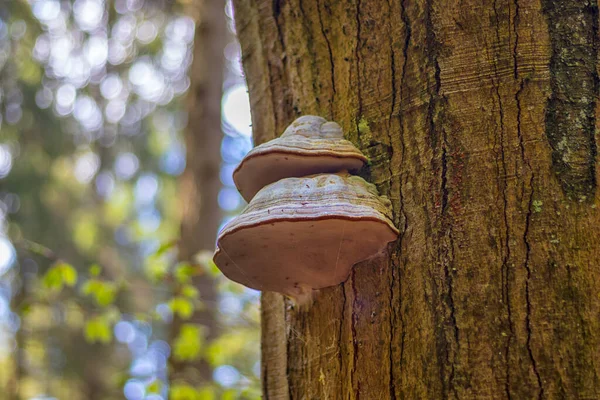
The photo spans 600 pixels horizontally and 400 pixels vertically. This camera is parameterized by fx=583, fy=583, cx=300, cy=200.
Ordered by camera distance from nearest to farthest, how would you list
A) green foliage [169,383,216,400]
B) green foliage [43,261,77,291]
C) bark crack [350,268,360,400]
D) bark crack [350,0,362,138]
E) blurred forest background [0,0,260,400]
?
bark crack [350,268,360,400] → bark crack [350,0,362,138] → green foliage [43,261,77,291] → green foliage [169,383,216,400] → blurred forest background [0,0,260,400]

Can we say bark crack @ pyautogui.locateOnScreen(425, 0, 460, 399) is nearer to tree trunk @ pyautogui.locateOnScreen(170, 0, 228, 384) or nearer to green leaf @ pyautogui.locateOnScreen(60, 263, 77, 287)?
green leaf @ pyautogui.locateOnScreen(60, 263, 77, 287)

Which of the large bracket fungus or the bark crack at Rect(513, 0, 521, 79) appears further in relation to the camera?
the bark crack at Rect(513, 0, 521, 79)

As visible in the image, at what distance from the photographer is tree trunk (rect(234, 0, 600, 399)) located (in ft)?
4.57

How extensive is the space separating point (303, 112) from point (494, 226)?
0.86 metres

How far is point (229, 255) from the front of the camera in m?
1.67

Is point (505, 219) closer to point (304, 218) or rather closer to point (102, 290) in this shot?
point (304, 218)

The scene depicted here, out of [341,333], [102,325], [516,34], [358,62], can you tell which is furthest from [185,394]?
[516,34]

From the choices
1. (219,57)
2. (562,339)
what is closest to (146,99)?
(219,57)

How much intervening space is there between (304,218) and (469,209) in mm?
441

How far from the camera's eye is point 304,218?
1.47 meters

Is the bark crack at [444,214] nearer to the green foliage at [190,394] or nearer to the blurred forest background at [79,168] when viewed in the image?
the green foliage at [190,394]

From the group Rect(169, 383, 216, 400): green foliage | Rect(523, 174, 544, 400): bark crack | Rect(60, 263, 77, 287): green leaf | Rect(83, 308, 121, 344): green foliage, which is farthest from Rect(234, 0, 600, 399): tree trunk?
Rect(83, 308, 121, 344): green foliage

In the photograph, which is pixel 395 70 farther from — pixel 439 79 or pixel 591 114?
pixel 591 114

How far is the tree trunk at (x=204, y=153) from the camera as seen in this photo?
6.87m
